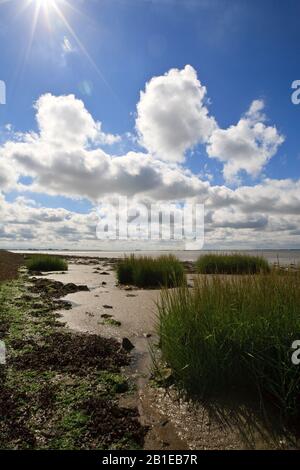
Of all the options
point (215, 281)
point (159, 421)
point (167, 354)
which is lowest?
point (159, 421)

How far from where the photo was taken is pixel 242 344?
4113 millimetres

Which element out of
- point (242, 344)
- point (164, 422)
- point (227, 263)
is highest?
point (242, 344)

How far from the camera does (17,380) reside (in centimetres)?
472

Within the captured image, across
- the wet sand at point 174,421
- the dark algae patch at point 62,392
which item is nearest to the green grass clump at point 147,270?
the dark algae patch at point 62,392

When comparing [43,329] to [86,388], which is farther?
[43,329]

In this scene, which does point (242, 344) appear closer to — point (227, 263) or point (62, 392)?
point (62, 392)

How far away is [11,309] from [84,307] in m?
1.95

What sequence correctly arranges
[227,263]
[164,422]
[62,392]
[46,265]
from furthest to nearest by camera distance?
[46,265] → [227,263] → [62,392] → [164,422]

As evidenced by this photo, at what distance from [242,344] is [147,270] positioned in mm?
11176

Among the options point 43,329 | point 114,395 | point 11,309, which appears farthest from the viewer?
point 11,309

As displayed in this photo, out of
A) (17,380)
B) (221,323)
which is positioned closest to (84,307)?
(17,380)

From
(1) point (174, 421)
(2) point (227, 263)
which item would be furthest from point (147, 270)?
(1) point (174, 421)
